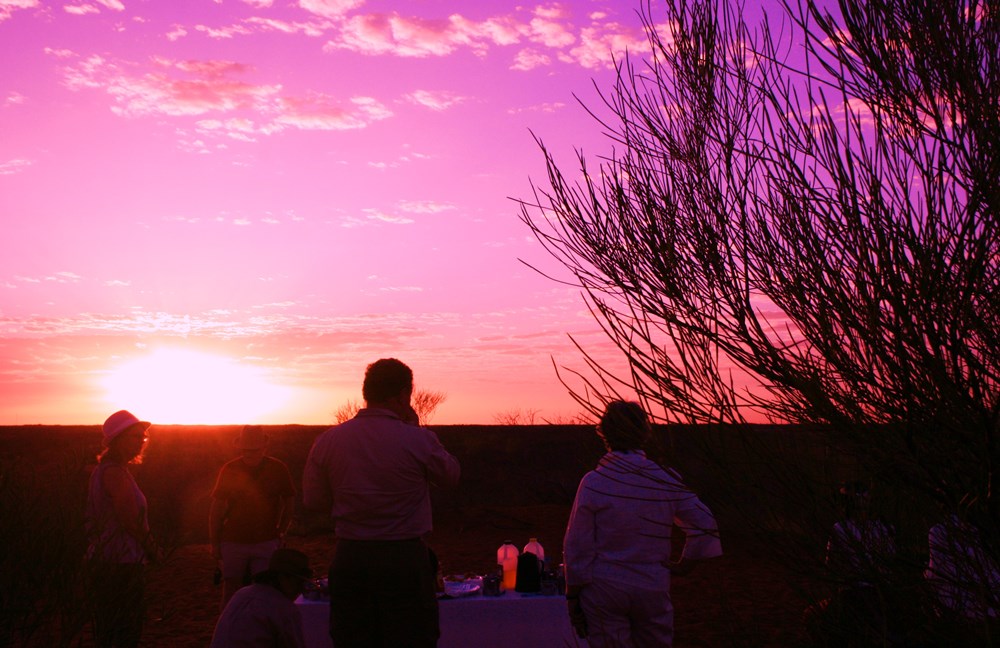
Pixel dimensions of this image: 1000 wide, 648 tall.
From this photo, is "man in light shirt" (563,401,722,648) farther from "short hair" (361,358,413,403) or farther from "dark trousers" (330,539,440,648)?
"short hair" (361,358,413,403)

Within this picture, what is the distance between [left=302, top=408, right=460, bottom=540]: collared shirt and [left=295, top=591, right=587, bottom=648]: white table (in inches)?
46.7

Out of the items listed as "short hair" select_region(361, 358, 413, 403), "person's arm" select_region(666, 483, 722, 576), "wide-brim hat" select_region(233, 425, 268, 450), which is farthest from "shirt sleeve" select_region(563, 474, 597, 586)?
"wide-brim hat" select_region(233, 425, 268, 450)

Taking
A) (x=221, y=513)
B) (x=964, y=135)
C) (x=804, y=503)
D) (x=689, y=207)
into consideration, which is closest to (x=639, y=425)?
(x=804, y=503)

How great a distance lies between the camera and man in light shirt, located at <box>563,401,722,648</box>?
3627 mm

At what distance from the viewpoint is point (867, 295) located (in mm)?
2568

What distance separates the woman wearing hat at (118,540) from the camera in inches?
193

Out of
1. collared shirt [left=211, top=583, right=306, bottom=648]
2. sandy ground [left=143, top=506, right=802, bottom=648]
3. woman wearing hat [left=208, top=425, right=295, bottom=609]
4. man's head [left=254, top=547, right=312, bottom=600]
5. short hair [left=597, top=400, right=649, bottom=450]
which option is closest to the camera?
short hair [left=597, top=400, right=649, bottom=450]

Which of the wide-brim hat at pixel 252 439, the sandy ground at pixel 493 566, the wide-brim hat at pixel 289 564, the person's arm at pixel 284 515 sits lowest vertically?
the sandy ground at pixel 493 566

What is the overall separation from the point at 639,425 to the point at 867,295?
1068 millimetres

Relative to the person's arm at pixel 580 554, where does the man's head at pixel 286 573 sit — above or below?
below

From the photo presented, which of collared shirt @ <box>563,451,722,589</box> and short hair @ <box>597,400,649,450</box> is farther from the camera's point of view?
collared shirt @ <box>563,451,722,589</box>

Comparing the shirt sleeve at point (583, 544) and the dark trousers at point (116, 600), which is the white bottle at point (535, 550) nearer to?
the shirt sleeve at point (583, 544)

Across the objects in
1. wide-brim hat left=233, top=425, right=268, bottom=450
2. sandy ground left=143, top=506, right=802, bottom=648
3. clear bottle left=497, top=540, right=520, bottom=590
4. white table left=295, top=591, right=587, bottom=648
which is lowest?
sandy ground left=143, top=506, right=802, bottom=648

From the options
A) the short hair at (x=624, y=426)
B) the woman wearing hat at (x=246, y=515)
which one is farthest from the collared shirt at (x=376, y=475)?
the woman wearing hat at (x=246, y=515)
